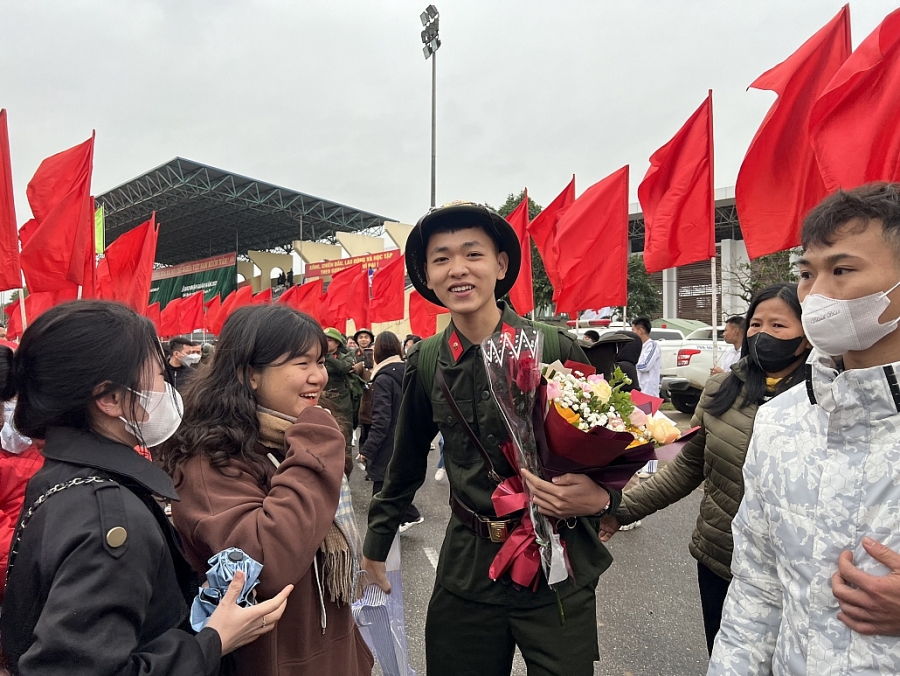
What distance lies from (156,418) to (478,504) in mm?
1050

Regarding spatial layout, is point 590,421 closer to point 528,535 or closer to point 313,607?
point 528,535

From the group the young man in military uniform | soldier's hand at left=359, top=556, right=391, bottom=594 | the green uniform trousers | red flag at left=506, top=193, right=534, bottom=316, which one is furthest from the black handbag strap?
red flag at left=506, top=193, right=534, bottom=316

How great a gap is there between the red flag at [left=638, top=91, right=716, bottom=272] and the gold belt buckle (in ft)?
14.1

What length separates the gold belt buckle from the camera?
1809 millimetres

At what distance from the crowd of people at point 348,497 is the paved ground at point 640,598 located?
121cm

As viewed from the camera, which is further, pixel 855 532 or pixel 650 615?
pixel 650 615

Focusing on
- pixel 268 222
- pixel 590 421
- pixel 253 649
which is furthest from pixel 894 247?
pixel 268 222

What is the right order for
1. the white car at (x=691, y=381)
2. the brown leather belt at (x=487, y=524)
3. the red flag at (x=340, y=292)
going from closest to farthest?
the brown leather belt at (x=487, y=524) < the white car at (x=691, y=381) < the red flag at (x=340, y=292)

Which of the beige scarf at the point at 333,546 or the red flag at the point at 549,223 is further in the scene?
the red flag at the point at 549,223

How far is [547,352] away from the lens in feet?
6.35

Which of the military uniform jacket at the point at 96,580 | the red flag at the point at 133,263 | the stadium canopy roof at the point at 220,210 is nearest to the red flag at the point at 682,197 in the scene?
the military uniform jacket at the point at 96,580

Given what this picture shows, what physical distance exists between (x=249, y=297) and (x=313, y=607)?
14.6 m

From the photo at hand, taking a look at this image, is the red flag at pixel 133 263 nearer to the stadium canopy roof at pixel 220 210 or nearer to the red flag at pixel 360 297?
the red flag at pixel 360 297

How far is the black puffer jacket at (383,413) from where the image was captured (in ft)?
17.2
